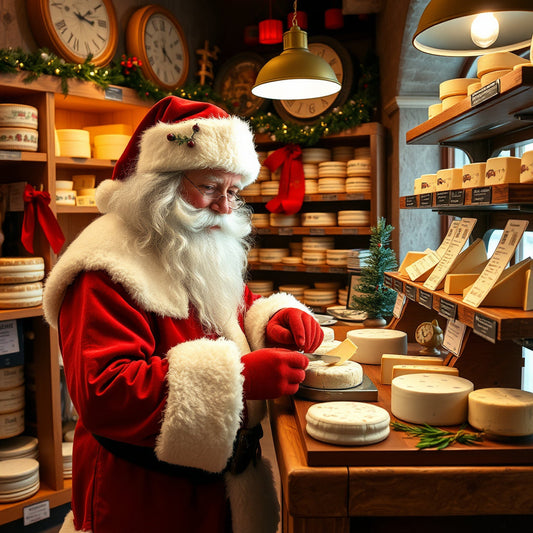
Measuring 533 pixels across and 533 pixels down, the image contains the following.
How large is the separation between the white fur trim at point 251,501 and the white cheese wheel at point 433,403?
1.50 ft

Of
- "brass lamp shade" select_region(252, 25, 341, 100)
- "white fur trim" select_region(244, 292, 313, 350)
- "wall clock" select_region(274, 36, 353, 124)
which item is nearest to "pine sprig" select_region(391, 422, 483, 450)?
"white fur trim" select_region(244, 292, 313, 350)

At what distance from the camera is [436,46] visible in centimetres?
185

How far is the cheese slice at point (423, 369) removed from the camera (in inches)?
67.9

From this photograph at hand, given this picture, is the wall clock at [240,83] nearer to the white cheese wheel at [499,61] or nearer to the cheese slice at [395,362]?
the white cheese wheel at [499,61]

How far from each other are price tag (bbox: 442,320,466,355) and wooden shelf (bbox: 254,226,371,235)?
2.11 metres

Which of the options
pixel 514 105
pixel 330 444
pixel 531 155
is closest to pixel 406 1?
pixel 514 105

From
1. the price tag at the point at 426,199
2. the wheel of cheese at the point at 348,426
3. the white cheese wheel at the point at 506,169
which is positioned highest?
the white cheese wheel at the point at 506,169

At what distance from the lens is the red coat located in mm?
1347

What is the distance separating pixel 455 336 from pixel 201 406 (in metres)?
0.91

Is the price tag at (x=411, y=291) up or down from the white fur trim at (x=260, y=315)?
up

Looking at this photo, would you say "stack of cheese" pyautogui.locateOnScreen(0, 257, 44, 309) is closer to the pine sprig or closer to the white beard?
the white beard

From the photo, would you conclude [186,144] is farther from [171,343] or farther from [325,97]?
[325,97]

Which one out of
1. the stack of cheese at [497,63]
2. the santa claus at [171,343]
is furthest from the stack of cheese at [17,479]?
the stack of cheese at [497,63]

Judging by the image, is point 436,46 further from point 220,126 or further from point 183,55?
point 183,55
